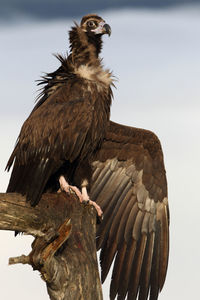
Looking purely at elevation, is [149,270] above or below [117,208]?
below

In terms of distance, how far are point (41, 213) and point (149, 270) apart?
2744 mm

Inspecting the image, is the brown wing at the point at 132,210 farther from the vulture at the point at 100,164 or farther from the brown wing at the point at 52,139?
the brown wing at the point at 52,139

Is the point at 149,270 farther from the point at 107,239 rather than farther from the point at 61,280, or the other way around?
the point at 61,280

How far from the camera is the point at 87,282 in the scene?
26.1 ft

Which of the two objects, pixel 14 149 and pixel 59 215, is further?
pixel 14 149

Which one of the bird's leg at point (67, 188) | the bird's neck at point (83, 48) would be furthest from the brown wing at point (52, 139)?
the bird's neck at point (83, 48)

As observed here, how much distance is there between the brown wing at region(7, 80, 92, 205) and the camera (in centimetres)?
879

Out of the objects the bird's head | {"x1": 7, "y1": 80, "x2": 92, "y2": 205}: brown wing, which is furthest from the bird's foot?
the bird's head

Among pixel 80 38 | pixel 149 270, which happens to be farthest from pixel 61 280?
pixel 80 38

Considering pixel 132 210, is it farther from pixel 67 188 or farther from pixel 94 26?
pixel 94 26

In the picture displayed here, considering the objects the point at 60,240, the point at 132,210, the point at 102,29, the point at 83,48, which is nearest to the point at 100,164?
the point at 132,210

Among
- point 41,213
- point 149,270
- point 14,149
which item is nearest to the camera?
point 41,213

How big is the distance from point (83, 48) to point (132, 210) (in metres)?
2.96

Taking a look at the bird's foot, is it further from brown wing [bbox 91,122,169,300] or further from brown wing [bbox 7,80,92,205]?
brown wing [bbox 91,122,169,300]
